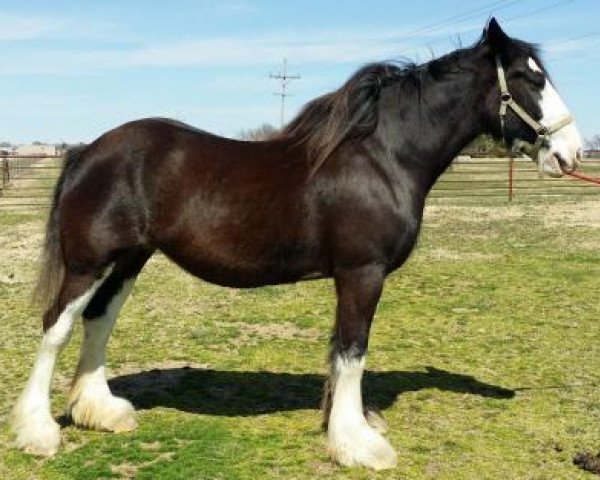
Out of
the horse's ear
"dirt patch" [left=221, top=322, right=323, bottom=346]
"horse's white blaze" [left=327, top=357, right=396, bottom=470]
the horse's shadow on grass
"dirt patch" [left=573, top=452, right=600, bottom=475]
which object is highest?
the horse's ear

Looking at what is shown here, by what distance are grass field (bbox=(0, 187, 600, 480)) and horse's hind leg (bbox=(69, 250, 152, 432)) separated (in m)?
0.16

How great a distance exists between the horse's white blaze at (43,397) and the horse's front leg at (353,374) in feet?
4.76

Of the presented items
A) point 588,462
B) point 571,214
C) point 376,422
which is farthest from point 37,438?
point 571,214

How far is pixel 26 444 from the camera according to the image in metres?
4.06

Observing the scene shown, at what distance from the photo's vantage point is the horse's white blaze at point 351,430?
396 centimetres

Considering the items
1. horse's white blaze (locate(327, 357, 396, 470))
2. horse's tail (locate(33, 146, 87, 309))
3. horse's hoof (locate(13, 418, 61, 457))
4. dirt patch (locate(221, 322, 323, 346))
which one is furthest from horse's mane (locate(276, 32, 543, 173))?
dirt patch (locate(221, 322, 323, 346))

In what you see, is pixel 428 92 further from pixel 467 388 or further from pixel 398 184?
pixel 467 388

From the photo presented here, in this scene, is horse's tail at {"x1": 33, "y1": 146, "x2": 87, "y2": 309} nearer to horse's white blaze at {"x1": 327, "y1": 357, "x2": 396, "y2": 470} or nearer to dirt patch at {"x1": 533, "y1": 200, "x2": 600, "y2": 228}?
horse's white blaze at {"x1": 327, "y1": 357, "x2": 396, "y2": 470}

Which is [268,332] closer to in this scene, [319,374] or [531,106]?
[319,374]

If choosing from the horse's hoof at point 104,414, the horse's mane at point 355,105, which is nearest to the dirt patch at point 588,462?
the horse's mane at point 355,105

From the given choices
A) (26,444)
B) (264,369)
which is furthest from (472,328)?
(26,444)

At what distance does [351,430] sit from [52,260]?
2065 millimetres

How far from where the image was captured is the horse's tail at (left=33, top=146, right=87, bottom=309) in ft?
13.9

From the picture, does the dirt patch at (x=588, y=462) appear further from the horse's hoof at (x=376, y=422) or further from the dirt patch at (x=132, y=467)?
the dirt patch at (x=132, y=467)
